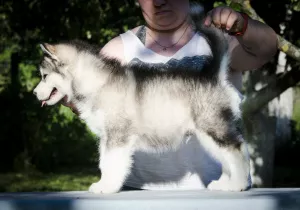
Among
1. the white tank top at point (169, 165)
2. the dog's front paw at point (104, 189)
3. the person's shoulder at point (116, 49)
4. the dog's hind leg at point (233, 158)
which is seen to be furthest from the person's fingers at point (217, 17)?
the dog's front paw at point (104, 189)

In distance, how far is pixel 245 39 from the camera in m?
2.54

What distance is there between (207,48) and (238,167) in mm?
593

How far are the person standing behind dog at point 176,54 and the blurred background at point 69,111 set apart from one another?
168cm

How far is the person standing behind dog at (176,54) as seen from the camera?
2.64 meters

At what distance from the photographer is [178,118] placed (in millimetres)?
2340

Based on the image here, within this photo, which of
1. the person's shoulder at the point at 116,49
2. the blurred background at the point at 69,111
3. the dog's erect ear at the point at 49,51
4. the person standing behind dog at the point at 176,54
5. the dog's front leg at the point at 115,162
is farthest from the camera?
the blurred background at the point at 69,111

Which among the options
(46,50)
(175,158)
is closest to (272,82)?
(175,158)

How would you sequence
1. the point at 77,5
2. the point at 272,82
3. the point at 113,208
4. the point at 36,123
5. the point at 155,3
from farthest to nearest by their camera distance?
the point at 36,123 → the point at 272,82 → the point at 77,5 → the point at 155,3 → the point at 113,208

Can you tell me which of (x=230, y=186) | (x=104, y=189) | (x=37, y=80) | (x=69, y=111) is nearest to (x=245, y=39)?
(x=230, y=186)

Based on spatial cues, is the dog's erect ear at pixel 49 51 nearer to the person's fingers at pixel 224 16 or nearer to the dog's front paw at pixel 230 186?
the person's fingers at pixel 224 16

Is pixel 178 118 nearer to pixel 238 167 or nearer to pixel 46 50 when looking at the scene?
pixel 238 167

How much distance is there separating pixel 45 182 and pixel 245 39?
8208 mm

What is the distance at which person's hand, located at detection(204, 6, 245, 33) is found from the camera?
2357mm

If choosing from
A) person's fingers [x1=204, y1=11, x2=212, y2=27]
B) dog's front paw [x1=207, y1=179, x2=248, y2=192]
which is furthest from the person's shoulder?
dog's front paw [x1=207, y1=179, x2=248, y2=192]
